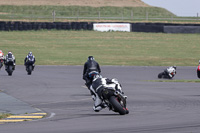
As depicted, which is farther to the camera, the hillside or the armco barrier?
the hillside

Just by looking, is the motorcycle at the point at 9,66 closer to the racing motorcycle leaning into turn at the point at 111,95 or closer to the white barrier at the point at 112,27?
the racing motorcycle leaning into turn at the point at 111,95

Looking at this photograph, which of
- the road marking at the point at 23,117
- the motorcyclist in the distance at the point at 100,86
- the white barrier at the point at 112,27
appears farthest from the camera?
the white barrier at the point at 112,27

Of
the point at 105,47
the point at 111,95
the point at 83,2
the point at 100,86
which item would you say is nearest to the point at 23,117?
the point at 100,86

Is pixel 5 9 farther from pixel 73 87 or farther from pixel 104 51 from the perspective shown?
pixel 73 87

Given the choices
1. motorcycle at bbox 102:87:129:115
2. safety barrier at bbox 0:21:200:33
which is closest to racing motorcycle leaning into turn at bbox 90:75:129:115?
motorcycle at bbox 102:87:129:115

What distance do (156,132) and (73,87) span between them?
12117mm

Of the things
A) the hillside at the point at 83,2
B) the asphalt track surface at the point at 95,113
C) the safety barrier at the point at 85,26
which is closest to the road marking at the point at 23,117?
the asphalt track surface at the point at 95,113

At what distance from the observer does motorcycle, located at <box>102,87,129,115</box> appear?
13.1m

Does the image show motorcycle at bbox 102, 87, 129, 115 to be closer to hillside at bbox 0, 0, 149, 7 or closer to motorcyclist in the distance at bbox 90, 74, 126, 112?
motorcyclist in the distance at bbox 90, 74, 126, 112

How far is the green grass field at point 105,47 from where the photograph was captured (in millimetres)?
41250

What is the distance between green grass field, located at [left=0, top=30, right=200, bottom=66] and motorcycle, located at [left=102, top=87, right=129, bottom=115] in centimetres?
2521

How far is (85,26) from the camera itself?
54.0 meters

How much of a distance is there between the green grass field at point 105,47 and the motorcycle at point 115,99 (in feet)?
82.7

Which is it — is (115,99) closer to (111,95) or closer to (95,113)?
(111,95)
